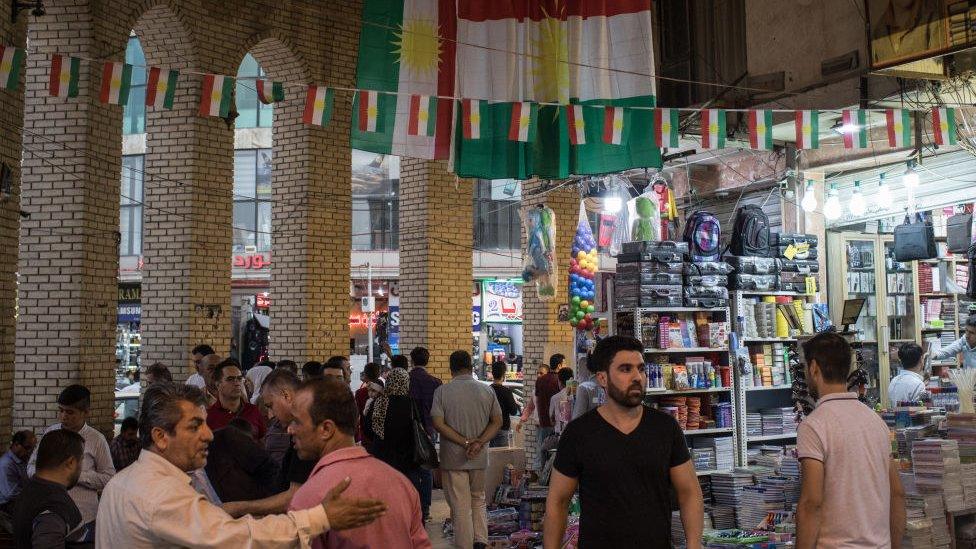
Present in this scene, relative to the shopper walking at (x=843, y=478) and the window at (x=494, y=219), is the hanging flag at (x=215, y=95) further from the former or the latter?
the window at (x=494, y=219)

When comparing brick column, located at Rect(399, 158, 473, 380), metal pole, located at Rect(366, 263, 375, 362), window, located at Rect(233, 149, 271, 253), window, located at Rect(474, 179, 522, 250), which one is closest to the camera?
brick column, located at Rect(399, 158, 473, 380)

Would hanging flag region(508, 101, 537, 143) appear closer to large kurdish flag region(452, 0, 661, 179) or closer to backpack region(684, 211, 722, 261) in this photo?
large kurdish flag region(452, 0, 661, 179)

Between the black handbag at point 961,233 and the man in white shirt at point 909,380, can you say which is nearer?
the man in white shirt at point 909,380

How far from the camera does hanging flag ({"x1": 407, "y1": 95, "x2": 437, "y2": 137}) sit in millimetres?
9312

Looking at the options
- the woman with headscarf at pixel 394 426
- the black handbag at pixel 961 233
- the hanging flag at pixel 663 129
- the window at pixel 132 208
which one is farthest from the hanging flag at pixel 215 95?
the window at pixel 132 208

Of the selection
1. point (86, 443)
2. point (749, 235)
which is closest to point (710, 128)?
point (749, 235)

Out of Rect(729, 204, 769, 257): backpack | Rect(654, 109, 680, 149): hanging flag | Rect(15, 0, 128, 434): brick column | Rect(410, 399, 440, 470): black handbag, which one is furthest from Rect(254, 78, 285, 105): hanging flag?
Rect(729, 204, 769, 257): backpack

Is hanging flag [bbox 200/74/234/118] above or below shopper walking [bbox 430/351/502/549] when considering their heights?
above

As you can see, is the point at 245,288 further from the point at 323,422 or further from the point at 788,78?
the point at 323,422

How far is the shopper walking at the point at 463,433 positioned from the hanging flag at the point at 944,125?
4913mm

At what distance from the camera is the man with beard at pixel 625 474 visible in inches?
166

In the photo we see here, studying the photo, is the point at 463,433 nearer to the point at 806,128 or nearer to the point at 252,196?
the point at 806,128

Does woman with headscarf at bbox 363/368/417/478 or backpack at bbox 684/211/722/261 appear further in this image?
backpack at bbox 684/211/722/261

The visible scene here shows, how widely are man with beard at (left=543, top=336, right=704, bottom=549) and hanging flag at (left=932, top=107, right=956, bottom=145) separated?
20.1ft
